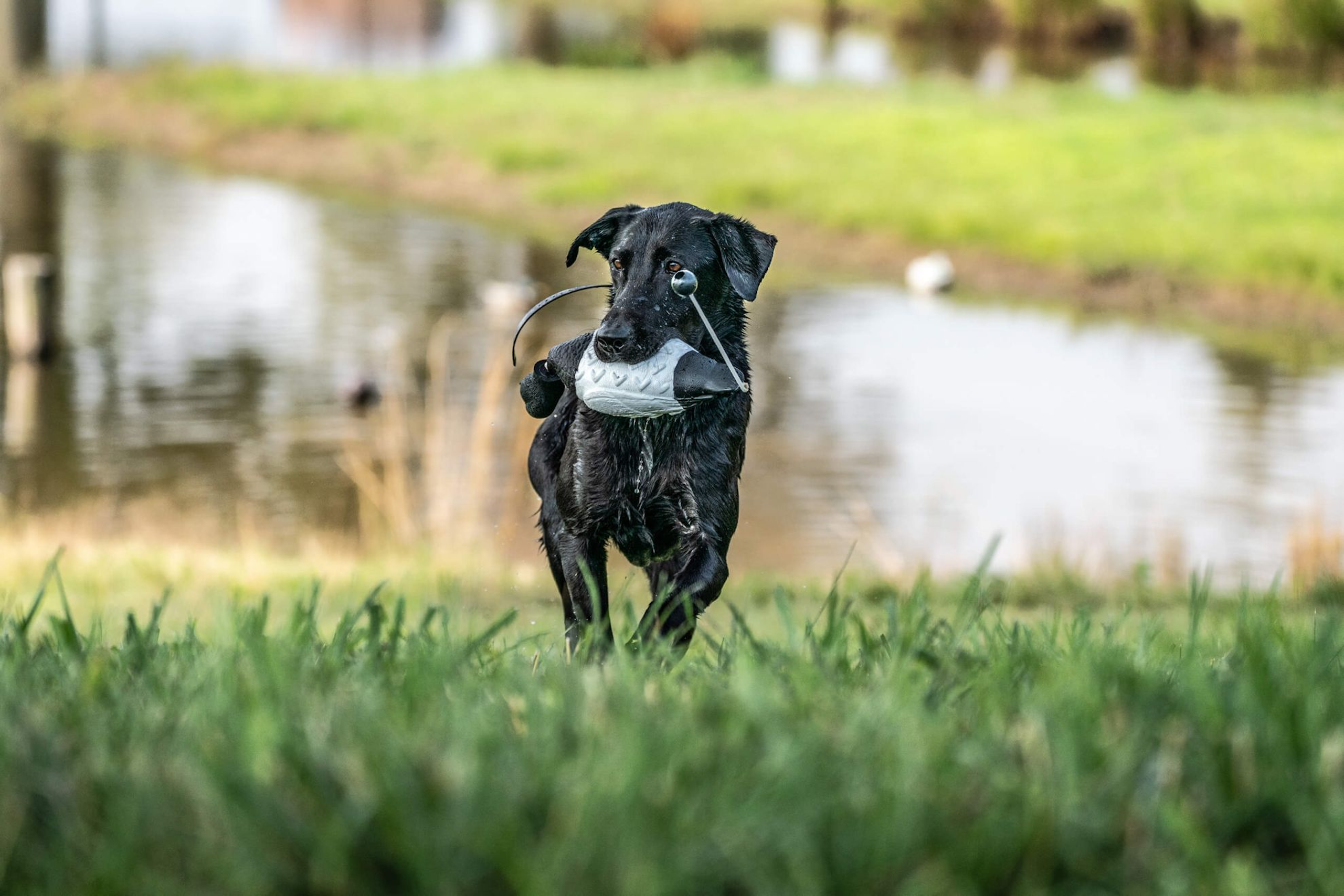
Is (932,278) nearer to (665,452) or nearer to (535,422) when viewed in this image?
(535,422)

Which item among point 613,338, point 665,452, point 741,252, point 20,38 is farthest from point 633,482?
point 20,38

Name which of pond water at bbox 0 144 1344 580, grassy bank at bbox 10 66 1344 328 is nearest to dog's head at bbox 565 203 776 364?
pond water at bbox 0 144 1344 580

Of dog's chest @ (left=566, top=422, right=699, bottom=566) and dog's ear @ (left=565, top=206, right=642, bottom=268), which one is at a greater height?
dog's ear @ (left=565, top=206, right=642, bottom=268)

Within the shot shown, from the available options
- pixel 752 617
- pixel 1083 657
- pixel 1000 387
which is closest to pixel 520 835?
pixel 1083 657

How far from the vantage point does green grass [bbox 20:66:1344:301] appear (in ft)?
85.7

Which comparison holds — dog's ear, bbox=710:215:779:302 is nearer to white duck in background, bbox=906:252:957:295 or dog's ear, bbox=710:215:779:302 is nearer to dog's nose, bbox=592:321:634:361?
dog's nose, bbox=592:321:634:361

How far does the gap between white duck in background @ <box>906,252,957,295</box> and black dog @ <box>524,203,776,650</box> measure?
20540mm

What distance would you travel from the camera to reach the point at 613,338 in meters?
3.94

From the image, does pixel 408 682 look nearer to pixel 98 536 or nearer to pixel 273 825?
pixel 273 825

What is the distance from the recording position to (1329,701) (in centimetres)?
352

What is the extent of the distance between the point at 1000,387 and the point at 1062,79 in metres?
28.9

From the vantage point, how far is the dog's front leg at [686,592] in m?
4.11

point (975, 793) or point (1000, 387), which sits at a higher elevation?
point (975, 793)

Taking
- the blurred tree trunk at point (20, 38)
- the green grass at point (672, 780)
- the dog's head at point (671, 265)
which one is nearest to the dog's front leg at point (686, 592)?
the green grass at point (672, 780)
